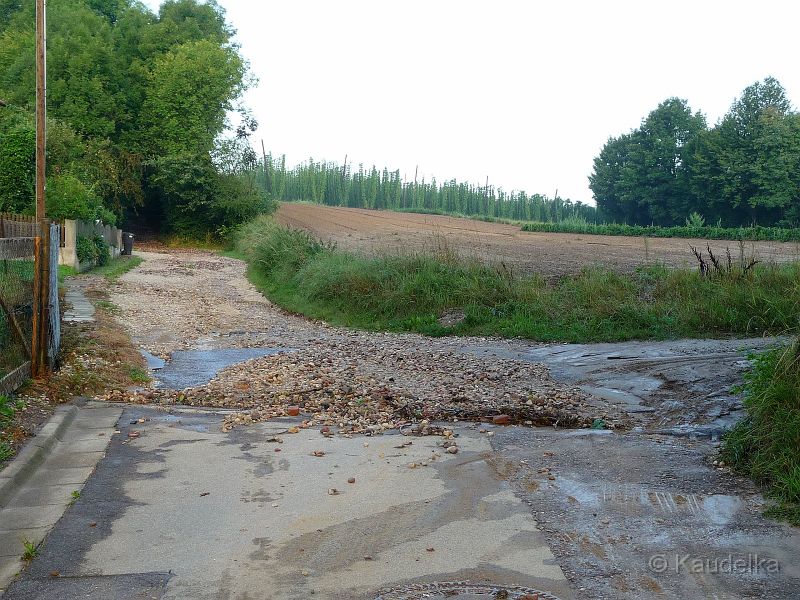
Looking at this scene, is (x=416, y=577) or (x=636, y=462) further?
(x=636, y=462)

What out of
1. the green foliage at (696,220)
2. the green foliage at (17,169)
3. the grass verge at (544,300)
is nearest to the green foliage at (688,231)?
the green foliage at (696,220)

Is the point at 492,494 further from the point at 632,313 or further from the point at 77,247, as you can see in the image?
the point at 77,247

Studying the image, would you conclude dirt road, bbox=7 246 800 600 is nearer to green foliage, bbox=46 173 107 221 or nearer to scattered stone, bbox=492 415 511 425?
scattered stone, bbox=492 415 511 425

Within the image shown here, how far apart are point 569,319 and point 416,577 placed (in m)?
11.7

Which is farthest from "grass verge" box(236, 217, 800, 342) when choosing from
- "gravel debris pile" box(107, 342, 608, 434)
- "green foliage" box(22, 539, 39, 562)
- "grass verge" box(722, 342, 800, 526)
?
"green foliage" box(22, 539, 39, 562)

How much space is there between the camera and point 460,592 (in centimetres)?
460

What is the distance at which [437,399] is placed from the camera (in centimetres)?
986

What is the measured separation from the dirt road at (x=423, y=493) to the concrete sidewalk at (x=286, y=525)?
19mm

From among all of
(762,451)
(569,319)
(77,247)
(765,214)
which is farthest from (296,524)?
(765,214)

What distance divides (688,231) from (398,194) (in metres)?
45.5

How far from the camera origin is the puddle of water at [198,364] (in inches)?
451

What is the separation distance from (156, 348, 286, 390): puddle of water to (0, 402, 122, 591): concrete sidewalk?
227 cm

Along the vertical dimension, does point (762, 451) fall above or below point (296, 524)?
above

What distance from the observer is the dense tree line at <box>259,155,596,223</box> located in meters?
88.9
